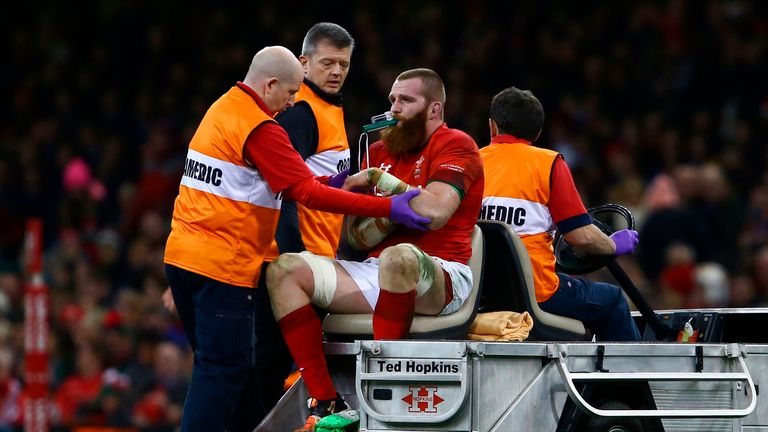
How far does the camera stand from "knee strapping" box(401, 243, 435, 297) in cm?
629

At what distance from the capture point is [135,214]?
1602 cm

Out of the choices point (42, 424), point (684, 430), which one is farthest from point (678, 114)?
point (684, 430)

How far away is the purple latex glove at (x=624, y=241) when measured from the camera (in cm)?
732

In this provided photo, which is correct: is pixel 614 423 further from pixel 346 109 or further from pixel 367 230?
pixel 346 109

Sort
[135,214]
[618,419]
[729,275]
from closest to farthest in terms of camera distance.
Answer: [618,419] < [729,275] < [135,214]

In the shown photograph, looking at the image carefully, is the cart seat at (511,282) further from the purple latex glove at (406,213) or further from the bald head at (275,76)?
the bald head at (275,76)

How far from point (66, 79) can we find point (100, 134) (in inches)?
52.9

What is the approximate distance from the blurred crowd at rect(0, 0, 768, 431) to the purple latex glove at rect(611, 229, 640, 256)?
488 centimetres

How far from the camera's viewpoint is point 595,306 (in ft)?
24.1

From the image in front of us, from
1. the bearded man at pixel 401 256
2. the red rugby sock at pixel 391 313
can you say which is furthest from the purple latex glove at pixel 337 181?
the red rugby sock at pixel 391 313

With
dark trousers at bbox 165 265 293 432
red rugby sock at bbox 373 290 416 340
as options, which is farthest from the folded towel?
dark trousers at bbox 165 265 293 432

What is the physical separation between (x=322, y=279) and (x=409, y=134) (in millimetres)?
850

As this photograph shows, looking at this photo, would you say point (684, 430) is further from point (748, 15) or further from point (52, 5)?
point (52, 5)

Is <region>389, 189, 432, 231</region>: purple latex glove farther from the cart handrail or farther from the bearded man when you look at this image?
the cart handrail
